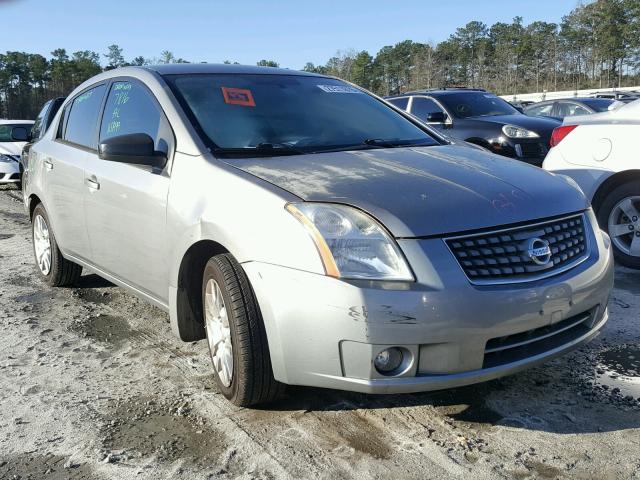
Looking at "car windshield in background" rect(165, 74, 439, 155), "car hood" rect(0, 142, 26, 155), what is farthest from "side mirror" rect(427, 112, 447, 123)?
"car hood" rect(0, 142, 26, 155)

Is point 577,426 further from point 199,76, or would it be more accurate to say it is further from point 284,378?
point 199,76

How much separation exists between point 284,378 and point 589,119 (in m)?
4.23

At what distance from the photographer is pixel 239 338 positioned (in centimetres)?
276

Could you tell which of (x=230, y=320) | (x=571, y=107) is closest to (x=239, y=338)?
(x=230, y=320)

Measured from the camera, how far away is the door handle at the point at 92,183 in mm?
4020

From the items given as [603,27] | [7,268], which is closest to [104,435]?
[7,268]

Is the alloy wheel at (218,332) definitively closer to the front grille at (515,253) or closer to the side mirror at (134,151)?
the side mirror at (134,151)

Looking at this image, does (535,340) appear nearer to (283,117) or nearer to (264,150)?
(264,150)

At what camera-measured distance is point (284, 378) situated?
269 centimetres

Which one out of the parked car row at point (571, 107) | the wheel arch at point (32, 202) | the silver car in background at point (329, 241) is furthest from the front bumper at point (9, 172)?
the parked car row at point (571, 107)

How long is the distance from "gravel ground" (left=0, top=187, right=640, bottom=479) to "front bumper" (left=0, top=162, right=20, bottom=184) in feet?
35.3

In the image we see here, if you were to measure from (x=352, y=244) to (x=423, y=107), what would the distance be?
27.1 feet

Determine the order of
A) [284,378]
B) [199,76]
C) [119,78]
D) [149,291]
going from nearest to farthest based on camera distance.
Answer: [284,378] < [149,291] < [199,76] < [119,78]

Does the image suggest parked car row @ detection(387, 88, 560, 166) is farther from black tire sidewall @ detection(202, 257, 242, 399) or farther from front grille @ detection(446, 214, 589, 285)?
black tire sidewall @ detection(202, 257, 242, 399)
